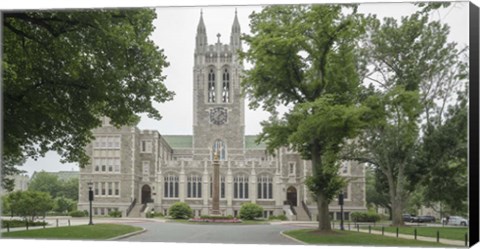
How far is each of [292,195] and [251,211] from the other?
3.98 ft

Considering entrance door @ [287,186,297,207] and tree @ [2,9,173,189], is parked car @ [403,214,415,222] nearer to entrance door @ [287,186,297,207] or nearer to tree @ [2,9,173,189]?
entrance door @ [287,186,297,207]

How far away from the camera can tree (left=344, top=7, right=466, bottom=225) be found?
53.1 feet

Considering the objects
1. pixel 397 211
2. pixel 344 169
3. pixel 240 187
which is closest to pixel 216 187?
pixel 240 187

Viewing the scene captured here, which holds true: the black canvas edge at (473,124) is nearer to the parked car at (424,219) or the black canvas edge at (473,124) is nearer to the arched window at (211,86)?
the parked car at (424,219)

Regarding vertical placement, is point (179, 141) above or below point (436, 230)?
above

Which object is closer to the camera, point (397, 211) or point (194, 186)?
point (397, 211)

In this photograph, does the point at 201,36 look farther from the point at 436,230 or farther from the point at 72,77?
the point at 436,230

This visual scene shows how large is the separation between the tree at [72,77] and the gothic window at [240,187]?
2966 millimetres

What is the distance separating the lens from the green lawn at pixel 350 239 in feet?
53.2

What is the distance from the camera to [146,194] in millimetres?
19516

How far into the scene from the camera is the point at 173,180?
64.6ft

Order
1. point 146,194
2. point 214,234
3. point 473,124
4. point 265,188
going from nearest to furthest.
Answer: point 473,124 < point 214,234 < point 146,194 < point 265,188

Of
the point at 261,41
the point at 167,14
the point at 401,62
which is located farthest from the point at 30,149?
the point at 401,62

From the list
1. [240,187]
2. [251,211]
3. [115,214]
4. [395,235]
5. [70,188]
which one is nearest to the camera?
[395,235]
